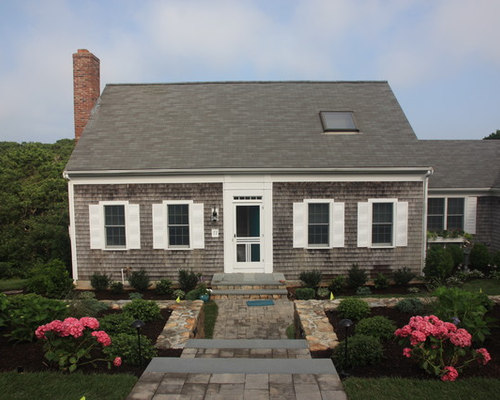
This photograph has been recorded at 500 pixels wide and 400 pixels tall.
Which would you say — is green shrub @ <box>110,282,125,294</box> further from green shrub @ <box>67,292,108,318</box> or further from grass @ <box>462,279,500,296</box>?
grass @ <box>462,279,500,296</box>

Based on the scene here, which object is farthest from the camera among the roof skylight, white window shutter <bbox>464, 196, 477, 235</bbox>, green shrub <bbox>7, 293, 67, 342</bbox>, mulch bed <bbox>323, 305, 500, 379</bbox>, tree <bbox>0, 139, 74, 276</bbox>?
tree <bbox>0, 139, 74, 276</bbox>

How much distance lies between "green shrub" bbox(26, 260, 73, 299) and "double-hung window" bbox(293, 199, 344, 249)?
23.8 ft

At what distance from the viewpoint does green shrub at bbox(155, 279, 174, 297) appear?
11.6m

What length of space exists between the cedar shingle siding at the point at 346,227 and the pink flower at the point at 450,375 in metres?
7.40

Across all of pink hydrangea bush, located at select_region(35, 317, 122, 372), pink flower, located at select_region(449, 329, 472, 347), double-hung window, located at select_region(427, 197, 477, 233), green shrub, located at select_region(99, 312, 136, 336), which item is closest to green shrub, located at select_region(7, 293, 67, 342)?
green shrub, located at select_region(99, 312, 136, 336)

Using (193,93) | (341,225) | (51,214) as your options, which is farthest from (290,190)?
(51,214)

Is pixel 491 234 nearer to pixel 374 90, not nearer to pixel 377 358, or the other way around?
pixel 374 90

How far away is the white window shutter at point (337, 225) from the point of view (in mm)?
12336

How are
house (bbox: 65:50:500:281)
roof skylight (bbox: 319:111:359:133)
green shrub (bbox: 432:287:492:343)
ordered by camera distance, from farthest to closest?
roof skylight (bbox: 319:111:359:133)
house (bbox: 65:50:500:281)
green shrub (bbox: 432:287:492:343)

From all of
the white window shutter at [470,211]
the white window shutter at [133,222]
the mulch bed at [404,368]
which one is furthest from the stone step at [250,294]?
the white window shutter at [470,211]

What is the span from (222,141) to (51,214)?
9564 millimetres

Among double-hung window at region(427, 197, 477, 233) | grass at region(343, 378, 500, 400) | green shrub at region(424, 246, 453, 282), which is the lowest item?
green shrub at region(424, 246, 453, 282)

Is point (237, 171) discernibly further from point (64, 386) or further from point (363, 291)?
point (64, 386)

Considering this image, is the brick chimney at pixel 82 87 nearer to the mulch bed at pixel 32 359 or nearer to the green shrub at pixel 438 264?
the mulch bed at pixel 32 359
